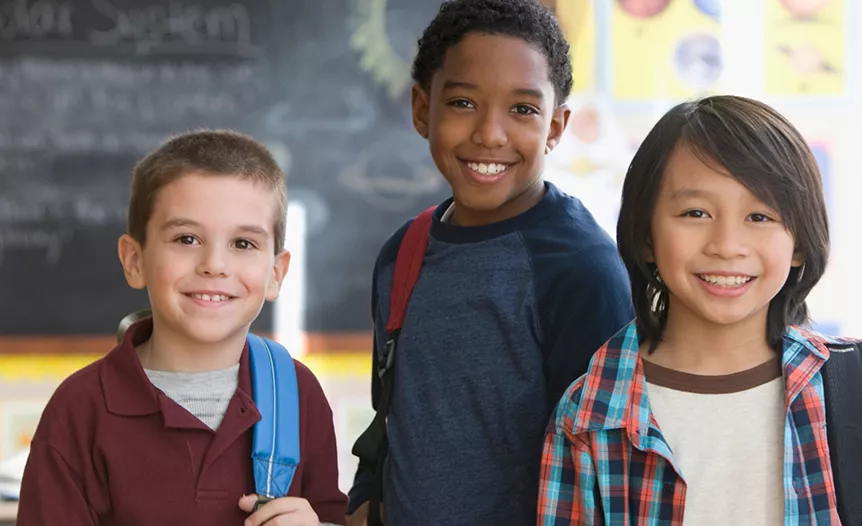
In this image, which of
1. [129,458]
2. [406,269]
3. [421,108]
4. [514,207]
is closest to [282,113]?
[421,108]

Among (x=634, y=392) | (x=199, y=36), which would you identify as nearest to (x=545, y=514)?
(x=634, y=392)

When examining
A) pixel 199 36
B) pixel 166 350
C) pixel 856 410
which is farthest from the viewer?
A: pixel 199 36

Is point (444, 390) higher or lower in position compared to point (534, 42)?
lower

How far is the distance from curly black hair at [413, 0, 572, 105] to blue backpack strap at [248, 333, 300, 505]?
0.57 m

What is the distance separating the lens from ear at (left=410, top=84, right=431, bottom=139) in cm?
166

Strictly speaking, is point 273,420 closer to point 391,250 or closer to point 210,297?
point 210,297

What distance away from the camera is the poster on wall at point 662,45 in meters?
3.32

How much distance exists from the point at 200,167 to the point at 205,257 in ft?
0.49

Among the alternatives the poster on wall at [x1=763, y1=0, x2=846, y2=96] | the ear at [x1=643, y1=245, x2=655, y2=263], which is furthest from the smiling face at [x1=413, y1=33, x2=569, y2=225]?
the poster on wall at [x1=763, y1=0, x2=846, y2=96]

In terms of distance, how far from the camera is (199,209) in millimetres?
1396

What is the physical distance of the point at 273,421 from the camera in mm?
1389

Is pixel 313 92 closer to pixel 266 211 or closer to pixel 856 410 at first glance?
pixel 266 211

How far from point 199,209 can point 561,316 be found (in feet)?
1.89

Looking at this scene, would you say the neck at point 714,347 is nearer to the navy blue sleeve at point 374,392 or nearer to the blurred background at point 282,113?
the navy blue sleeve at point 374,392
